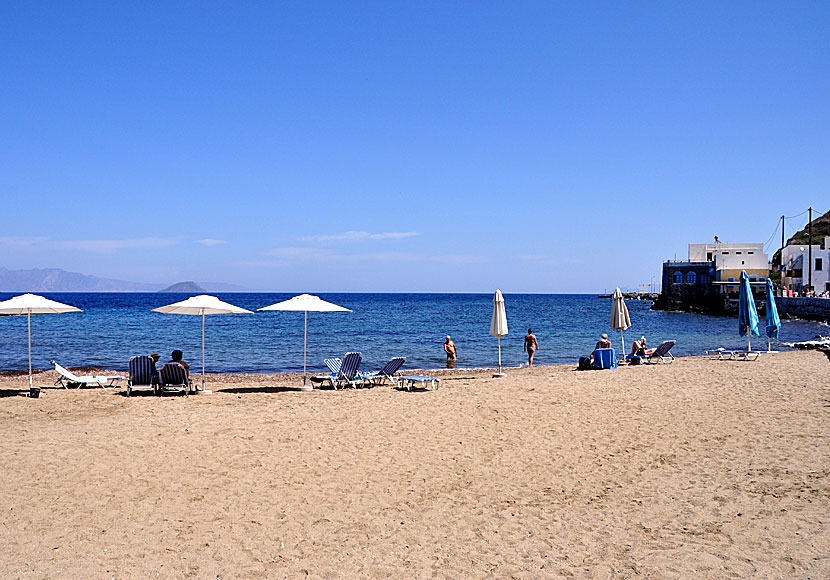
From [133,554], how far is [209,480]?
1664 mm

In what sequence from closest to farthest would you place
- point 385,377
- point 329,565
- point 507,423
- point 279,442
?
point 329,565, point 279,442, point 507,423, point 385,377

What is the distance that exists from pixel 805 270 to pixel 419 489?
61715 mm

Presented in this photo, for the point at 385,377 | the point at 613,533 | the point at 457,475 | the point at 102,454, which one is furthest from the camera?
the point at 385,377

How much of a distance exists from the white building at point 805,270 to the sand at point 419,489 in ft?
175

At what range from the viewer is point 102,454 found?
23.1ft

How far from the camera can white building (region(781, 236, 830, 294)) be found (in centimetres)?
5478

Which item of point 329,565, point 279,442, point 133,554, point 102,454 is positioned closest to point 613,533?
point 329,565

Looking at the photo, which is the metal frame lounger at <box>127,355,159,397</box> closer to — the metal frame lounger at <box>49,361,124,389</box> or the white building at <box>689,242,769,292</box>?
the metal frame lounger at <box>49,361,124,389</box>

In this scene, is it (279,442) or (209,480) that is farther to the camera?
(279,442)

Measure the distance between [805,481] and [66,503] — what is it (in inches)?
277

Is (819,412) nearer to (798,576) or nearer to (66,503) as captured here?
(798,576)

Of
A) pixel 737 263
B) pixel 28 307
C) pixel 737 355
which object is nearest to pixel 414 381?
pixel 28 307

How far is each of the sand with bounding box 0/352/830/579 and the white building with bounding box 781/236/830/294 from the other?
5325 centimetres

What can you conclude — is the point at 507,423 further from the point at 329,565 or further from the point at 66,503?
the point at 66,503
